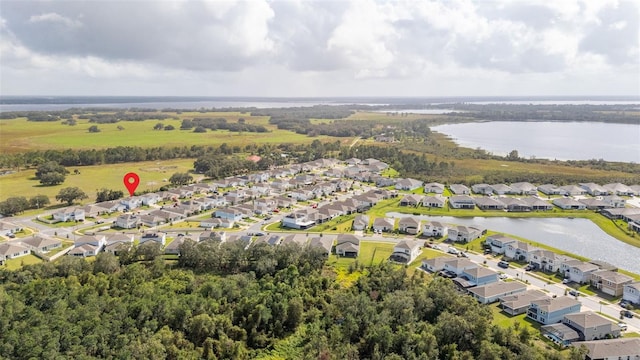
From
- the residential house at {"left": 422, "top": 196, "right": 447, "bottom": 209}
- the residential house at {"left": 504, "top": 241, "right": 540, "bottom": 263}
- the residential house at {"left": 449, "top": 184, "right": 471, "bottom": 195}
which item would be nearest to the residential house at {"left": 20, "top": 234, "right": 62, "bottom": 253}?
the residential house at {"left": 504, "top": 241, "right": 540, "bottom": 263}

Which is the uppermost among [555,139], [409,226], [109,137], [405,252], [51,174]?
[109,137]

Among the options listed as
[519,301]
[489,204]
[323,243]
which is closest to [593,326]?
[519,301]

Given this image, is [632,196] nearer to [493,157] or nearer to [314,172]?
[493,157]

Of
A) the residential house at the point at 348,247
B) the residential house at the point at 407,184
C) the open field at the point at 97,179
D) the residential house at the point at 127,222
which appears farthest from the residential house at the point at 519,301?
the open field at the point at 97,179

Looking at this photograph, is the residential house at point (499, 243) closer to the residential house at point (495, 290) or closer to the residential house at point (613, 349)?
the residential house at point (495, 290)

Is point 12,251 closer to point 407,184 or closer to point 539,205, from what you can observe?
point 407,184

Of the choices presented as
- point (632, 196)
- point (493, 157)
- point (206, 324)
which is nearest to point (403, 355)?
point (206, 324)
